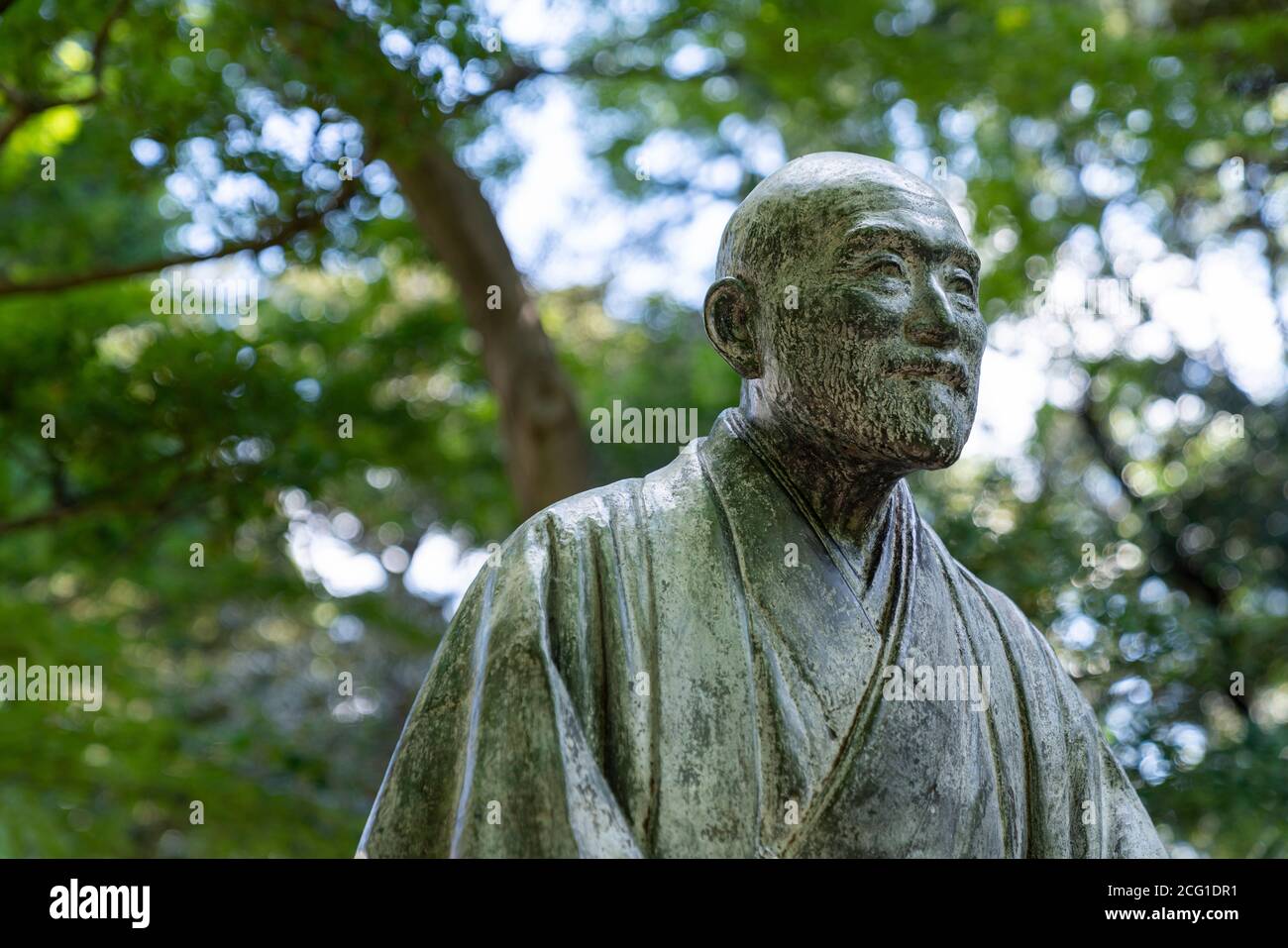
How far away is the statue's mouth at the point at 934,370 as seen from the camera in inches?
109

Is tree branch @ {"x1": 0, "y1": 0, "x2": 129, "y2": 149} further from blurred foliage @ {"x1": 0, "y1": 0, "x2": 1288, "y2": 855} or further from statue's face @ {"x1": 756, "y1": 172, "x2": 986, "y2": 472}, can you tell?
statue's face @ {"x1": 756, "y1": 172, "x2": 986, "y2": 472}

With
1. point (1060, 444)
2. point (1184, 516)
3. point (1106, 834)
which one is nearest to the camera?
point (1106, 834)

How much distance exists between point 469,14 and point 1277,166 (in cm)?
566

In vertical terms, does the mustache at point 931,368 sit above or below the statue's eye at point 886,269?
below

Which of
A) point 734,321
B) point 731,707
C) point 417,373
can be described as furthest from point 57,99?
point 731,707

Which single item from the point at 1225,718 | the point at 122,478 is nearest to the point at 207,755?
the point at 122,478

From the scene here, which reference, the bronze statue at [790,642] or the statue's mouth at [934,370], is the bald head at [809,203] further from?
the statue's mouth at [934,370]

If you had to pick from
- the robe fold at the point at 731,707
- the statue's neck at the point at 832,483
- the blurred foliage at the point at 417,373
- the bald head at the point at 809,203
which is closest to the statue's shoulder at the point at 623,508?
the robe fold at the point at 731,707

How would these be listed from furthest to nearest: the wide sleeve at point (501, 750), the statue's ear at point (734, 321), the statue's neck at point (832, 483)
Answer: the statue's ear at point (734, 321)
the statue's neck at point (832, 483)
the wide sleeve at point (501, 750)

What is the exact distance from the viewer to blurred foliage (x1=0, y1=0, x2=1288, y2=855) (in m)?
6.74

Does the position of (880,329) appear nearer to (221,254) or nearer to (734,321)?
(734,321)

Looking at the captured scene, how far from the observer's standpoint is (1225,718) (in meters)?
10.1

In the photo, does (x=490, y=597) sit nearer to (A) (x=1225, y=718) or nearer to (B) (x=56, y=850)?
(B) (x=56, y=850)

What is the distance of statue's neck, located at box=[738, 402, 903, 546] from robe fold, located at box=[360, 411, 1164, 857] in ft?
0.09
